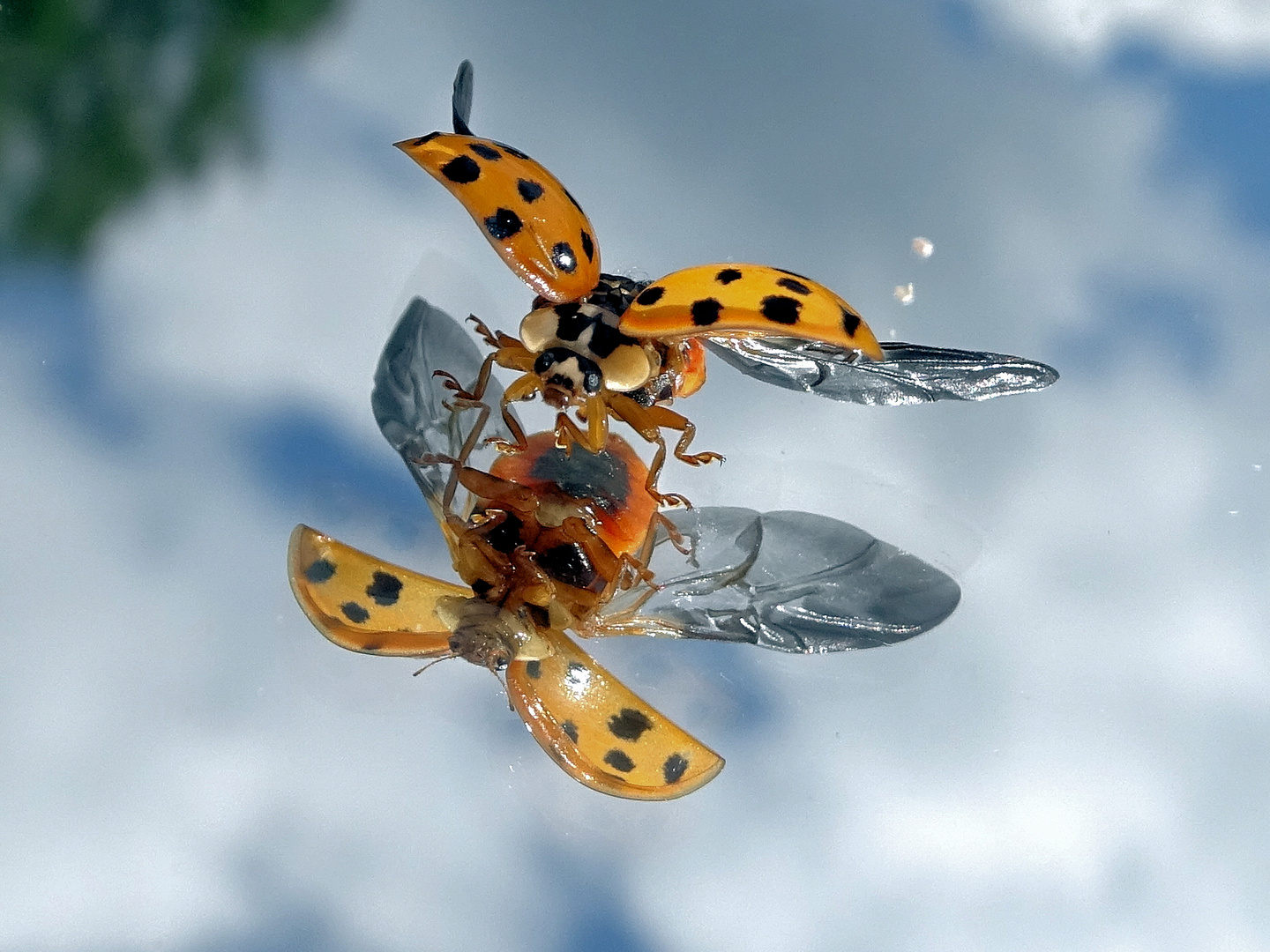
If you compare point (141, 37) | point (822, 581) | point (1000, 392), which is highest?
point (141, 37)

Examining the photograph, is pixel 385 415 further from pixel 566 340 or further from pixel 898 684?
pixel 898 684

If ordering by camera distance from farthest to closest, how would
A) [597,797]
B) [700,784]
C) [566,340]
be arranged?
[597,797] → [566,340] → [700,784]

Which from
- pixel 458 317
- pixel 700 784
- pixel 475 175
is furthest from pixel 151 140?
pixel 700 784

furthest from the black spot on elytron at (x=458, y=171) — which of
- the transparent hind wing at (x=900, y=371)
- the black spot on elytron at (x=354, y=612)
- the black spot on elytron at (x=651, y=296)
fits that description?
Result: the black spot on elytron at (x=354, y=612)

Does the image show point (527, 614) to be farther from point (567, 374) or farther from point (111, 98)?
point (111, 98)

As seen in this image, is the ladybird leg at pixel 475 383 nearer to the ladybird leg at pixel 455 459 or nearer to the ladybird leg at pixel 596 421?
the ladybird leg at pixel 455 459

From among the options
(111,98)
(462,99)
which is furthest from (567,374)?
(111,98)
